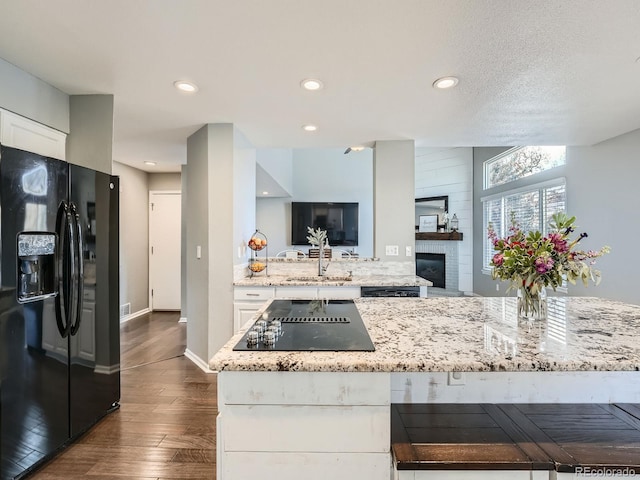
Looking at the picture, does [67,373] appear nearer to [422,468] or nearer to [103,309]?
[103,309]

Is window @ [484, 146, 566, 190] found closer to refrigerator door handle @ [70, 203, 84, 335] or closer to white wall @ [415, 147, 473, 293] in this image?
white wall @ [415, 147, 473, 293]

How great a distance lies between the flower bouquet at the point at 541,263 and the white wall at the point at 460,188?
5710mm

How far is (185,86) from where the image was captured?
87.7 inches

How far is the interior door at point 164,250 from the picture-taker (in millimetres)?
5109

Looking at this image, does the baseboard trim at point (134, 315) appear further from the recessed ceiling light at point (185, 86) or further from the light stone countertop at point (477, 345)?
the light stone countertop at point (477, 345)

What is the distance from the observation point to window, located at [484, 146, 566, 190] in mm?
4621

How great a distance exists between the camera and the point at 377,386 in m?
0.96

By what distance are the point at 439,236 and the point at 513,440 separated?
629 cm

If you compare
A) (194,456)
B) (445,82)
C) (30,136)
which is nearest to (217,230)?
(30,136)

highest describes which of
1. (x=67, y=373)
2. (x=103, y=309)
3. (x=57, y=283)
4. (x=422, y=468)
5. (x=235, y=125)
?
(x=235, y=125)

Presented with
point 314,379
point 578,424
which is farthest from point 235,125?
point 578,424

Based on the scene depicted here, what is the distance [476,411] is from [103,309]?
7.63ft

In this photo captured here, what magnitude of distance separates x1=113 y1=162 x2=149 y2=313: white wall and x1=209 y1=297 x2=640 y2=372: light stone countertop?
423 centimetres

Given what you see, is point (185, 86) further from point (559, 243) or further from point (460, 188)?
point (460, 188)
